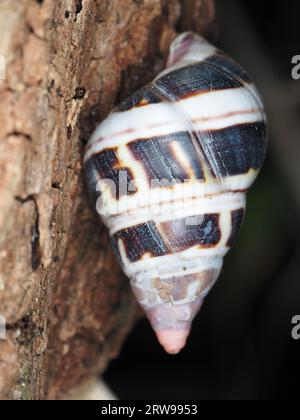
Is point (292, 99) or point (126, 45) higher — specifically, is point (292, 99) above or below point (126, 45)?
below

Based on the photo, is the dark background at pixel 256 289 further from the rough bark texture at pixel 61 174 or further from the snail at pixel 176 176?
the snail at pixel 176 176

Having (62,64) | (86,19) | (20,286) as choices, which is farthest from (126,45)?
(20,286)

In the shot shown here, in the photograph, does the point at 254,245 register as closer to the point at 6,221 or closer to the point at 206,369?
the point at 206,369

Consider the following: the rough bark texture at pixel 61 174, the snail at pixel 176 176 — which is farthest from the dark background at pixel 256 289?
the snail at pixel 176 176

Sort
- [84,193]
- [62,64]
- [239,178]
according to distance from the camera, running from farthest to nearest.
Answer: [84,193] < [239,178] < [62,64]

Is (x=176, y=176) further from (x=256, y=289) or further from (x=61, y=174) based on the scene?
(x=256, y=289)

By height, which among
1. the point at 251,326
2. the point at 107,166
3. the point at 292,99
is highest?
the point at 292,99
